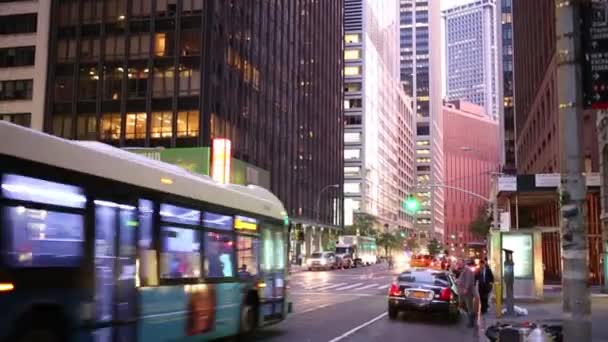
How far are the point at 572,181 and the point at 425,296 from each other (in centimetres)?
1333

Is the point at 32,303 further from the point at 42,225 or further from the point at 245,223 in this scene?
the point at 245,223

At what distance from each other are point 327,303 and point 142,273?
640 inches

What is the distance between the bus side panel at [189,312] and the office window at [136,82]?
52159 millimetres

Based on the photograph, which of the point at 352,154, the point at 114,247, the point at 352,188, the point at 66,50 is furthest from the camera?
the point at 352,154

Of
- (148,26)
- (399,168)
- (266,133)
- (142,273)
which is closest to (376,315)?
(142,273)

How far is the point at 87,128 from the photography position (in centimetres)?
6338

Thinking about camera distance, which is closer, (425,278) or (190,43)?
(425,278)

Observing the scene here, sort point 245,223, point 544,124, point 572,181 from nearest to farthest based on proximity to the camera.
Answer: point 572,181
point 245,223
point 544,124

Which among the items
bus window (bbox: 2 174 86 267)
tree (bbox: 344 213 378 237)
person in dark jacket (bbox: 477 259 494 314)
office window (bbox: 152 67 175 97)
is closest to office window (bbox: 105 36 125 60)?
office window (bbox: 152 67 175 97)

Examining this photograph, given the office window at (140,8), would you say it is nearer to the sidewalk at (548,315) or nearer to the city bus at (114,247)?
the sidewalk at (548,315)

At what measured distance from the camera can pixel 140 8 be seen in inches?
2511

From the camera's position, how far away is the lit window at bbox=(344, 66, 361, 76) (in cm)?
14512

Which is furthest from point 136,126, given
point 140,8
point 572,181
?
point 572,181

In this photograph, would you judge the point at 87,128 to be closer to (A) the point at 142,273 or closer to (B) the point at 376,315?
(B) the point at 376,315
